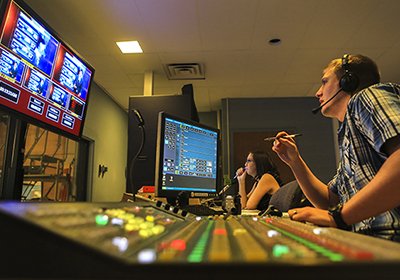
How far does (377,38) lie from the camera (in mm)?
3570

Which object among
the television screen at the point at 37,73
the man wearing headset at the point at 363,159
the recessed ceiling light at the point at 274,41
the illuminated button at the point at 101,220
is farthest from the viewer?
the recessed ceiling light at the point at 274,41

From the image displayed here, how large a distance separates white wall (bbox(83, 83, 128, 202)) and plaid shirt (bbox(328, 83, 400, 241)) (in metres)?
3.92

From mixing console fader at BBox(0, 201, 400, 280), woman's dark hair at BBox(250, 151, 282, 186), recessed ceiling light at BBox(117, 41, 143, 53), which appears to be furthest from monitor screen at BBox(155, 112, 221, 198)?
recessed ceiling light at BBox(117, 41, 143, 53)

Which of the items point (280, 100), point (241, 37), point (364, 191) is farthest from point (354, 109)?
point (280, 100)

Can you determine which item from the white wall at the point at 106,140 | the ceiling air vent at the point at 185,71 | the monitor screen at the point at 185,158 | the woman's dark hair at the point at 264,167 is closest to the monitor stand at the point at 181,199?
the monitor screen at the point at 185,158

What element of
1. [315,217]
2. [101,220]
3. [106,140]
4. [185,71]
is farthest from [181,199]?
[106,140]

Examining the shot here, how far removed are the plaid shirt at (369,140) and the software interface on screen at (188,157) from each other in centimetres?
72

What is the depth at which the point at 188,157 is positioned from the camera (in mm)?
1587

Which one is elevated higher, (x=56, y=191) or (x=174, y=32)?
(x=174, y=32)

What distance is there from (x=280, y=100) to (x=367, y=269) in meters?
5.40

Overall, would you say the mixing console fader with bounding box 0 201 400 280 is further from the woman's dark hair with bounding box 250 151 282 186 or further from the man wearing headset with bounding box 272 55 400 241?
the woman's dark hair with bounding box 250 151 282 186

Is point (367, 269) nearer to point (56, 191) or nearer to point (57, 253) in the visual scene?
point (57, 253)

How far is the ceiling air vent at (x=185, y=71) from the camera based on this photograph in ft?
13.7

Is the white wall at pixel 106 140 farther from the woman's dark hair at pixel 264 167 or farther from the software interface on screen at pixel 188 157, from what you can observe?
the software interface on screen at pixel 188 157
